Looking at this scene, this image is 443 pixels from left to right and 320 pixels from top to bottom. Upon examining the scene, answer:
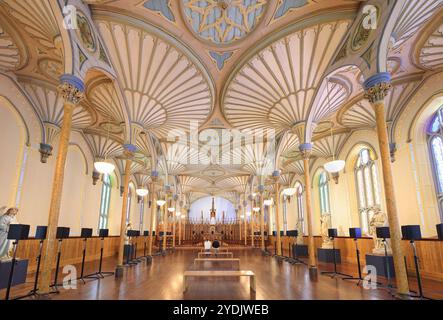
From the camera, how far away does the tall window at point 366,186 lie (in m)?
13.2

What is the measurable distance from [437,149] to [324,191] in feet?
28.8

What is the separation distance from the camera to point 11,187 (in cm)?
977

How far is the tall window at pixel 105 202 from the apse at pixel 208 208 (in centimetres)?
2075

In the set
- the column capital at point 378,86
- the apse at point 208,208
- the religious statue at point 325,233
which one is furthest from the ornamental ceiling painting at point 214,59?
the apse at point 208,208

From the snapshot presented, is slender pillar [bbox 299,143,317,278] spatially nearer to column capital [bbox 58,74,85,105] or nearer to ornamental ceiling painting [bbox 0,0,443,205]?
ornamental ceiling painting [bbox 0,0,443,205]

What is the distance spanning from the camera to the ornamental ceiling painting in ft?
21.8

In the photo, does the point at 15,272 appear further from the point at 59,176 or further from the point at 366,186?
the point at 366,186

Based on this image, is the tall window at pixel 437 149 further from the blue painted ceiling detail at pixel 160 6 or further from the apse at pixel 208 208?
the apse at pixel 208 208

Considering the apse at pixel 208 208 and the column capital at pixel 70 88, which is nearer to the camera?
the column capital at pixel 70 88

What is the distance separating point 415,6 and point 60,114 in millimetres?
13421

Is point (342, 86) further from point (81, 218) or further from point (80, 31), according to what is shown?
point (81, 218)

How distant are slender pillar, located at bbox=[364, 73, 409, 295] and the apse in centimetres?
3374

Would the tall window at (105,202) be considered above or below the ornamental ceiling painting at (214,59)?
below

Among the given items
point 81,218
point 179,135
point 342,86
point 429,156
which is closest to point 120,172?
point 81,218
